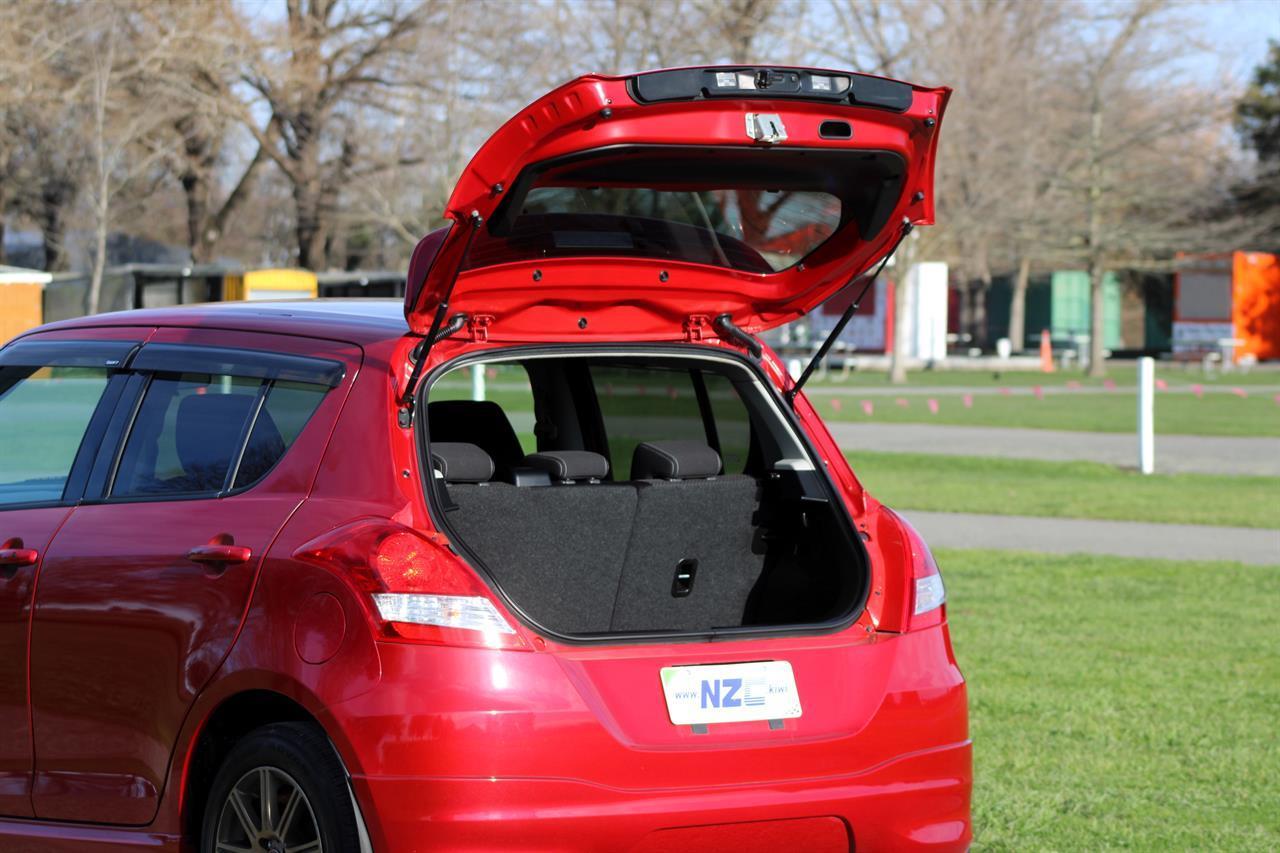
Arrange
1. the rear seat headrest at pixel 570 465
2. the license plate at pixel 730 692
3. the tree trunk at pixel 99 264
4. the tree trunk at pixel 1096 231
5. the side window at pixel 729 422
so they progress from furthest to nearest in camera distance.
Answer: the tree trunk at pixel 1096 231 → the tree trunk at pixel 99 264 → the side window at pixel 729 422 → the rear seat headrest at pixel 570 465 → the license plate at pixel 730 692

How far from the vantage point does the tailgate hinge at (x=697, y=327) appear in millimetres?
4758

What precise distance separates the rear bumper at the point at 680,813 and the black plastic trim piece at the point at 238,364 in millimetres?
992

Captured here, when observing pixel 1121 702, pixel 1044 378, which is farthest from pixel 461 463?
pixel 1044 378

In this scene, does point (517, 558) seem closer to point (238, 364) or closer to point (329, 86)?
point (238, 364)

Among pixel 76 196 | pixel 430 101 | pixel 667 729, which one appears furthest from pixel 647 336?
pixel 76 196

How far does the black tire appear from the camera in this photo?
3.78 metres

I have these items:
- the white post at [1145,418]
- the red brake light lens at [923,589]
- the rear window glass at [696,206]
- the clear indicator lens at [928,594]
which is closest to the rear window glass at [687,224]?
the rear window glass at [696,206]

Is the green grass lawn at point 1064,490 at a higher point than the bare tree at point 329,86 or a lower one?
lower

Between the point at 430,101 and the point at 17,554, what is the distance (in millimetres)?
34507

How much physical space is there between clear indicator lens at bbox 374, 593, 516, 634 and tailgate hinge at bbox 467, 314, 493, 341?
803mm

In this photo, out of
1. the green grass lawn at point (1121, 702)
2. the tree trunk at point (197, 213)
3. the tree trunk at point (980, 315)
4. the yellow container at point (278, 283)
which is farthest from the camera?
the tree trunk at point (980, 315)

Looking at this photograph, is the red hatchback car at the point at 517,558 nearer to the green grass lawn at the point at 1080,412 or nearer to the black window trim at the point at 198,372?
the black window trim at the point at 198,372

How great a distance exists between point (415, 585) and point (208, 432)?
972 mm

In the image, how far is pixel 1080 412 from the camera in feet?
108
